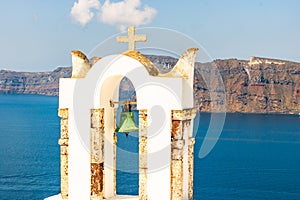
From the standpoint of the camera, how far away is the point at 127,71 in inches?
318

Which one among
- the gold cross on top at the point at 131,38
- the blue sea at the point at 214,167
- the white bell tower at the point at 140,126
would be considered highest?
the gold cross on top at the point at 131,38

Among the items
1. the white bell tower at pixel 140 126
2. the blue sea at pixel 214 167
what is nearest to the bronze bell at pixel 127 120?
the white bell tower at pixel 140 126

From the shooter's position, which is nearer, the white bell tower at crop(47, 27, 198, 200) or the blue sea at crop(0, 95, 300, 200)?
the white bell tower at crop(47, 27, 198, 200)

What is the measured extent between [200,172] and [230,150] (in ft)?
81.4

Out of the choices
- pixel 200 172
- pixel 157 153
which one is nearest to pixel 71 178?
pixel 157 153

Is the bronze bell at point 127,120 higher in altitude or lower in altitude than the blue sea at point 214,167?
higher

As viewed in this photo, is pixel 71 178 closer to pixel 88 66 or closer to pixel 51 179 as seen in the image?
pixel 88 66

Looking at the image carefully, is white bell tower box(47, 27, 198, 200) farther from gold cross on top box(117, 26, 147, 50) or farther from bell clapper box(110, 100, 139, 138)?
bell clapper box(110, 100, 139, 138)

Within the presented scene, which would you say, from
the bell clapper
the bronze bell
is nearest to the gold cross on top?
the bell clapper

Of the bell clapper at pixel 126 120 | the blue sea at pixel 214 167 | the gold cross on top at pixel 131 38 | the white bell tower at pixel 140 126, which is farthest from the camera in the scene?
the blue sea at pixel 214 167

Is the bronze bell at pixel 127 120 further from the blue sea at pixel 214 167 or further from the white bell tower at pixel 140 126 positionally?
the blue sea at pixel 214 167

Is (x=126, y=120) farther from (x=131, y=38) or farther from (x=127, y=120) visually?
(x=131, y=38)

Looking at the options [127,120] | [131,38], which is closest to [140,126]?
[127,120]

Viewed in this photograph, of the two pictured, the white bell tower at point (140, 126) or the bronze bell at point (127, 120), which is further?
the bronze bell at point (127, 120)
